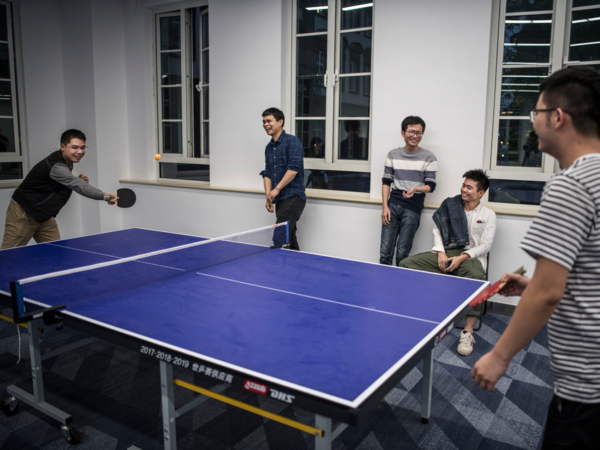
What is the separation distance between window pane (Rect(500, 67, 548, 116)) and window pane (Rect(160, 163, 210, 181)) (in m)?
3.53

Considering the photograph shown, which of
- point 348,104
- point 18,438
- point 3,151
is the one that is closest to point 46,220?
point 18,438

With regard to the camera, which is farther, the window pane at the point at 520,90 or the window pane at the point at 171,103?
the window pane at the point at 171,103

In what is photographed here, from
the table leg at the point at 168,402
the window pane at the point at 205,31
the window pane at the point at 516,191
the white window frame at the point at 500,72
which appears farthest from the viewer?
the window pane at the point at 205,31

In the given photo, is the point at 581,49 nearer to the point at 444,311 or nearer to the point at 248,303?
the point at 444,311

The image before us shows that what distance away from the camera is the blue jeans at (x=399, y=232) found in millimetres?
4395

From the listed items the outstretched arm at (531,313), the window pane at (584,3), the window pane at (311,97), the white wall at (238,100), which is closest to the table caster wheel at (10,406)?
the outstretched arm at (531,313)

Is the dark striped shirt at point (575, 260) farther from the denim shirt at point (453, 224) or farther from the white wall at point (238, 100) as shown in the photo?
the white wall at point (238, 100)

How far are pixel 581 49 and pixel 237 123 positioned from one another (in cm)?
338

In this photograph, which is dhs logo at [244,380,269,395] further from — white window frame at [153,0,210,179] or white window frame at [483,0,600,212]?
white window frame at [153,0,210,179]

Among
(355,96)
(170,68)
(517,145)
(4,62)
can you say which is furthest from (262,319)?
(4,62)

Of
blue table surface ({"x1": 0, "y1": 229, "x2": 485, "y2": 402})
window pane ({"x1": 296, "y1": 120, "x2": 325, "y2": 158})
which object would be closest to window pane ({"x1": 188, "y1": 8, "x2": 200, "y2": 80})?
window pane ({"x1": 296, "y1": 120, "x2": 325, "y2": 158})

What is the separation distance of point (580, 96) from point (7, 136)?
21.1 ft

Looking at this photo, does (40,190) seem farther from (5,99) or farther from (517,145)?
(517,145)

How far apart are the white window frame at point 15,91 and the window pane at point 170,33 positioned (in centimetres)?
165
